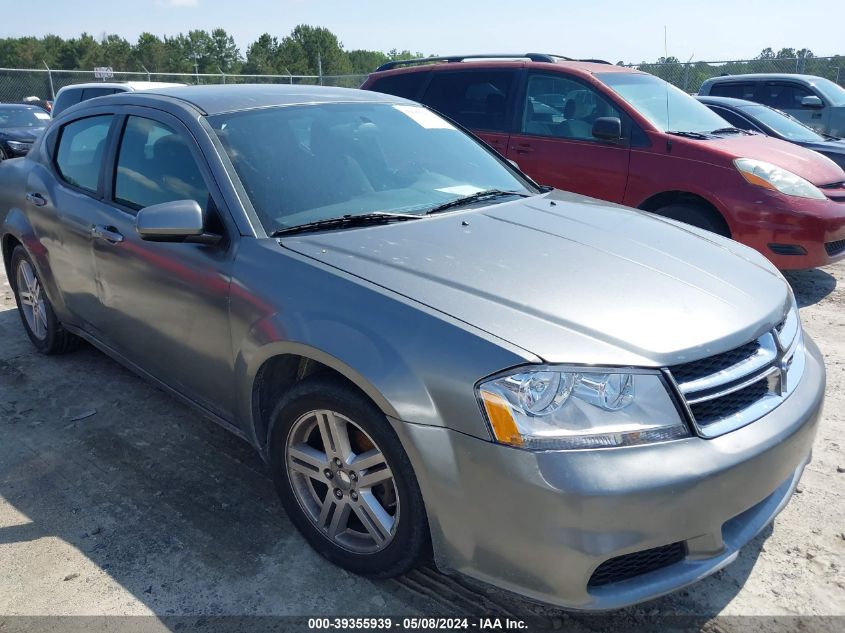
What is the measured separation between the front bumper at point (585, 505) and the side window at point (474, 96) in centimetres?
507

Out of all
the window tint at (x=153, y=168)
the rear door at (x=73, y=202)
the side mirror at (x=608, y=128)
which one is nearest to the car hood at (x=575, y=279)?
the window tint at (x=153, y=168)

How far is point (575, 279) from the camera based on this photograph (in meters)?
2.42

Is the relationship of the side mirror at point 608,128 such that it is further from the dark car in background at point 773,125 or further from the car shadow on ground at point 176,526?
the car shadow on ground at point 176,526

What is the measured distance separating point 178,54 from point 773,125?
73629 millimetres

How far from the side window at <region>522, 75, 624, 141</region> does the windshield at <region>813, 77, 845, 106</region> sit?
6.55 meters

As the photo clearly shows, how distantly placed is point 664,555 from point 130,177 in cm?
290

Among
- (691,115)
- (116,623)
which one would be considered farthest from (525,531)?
(691,115)

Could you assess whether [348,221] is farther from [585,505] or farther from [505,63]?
[505,63]

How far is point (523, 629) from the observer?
2.29 meters

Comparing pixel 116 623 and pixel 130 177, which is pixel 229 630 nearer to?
pixel 116 623

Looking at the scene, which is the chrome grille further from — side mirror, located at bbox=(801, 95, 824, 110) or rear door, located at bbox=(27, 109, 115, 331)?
side mirror, located at bbox=(801, 95, 824, 110)

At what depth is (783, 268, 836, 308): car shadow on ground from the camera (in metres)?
5.73

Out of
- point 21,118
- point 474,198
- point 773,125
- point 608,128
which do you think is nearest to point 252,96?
point 474,198

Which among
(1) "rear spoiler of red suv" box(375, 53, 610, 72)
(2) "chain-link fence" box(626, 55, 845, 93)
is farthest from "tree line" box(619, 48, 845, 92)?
(1) "rear spoiler of red suv" box(375, 53, 610, 72)
